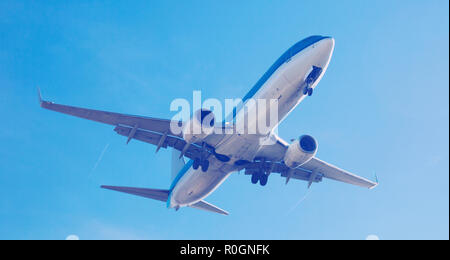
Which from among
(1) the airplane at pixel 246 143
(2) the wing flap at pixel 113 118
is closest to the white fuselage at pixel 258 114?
(1) the airplane at pixel 246 143

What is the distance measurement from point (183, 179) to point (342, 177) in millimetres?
11321

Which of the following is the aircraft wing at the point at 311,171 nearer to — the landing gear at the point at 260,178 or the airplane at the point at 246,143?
the airplane at the point at 246,143

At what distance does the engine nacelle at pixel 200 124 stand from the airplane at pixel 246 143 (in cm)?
5

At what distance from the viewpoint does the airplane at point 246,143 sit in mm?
21969

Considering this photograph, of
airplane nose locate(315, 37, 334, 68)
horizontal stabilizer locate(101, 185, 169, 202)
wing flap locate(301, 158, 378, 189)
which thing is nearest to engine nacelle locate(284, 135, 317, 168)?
wing flap locate(301, 158, 378, 189)

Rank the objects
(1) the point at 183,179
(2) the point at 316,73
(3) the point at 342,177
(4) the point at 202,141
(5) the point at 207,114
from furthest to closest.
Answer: (3) the point at 342,177 → (1) the point at 183,179 → (4) the point at 202,141 → (5) the point at 207,114 → (2) the point at 316,73

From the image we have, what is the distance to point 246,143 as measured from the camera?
24.6 metres

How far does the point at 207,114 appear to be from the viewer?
23.4 m

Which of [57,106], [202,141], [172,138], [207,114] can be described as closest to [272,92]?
[207,114]

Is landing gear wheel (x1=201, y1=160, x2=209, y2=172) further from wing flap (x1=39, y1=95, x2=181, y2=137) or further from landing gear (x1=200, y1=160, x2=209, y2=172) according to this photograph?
wing flap (x1=39, y1=95, x2=181, y2=137)
